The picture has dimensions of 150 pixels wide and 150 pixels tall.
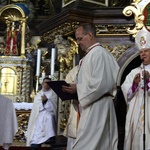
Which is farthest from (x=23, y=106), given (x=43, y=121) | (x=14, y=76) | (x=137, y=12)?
(x=137, y=12)

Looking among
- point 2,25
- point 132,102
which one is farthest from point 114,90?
point 2,25

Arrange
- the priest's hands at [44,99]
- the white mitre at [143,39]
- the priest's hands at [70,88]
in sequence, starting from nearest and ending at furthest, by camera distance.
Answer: the priest's hands at [70,88]
the white mitre at [143,39]
the priest's hands at [44,99]

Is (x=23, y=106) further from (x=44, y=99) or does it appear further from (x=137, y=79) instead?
(x=137, y=79)

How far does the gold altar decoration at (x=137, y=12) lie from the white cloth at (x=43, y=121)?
2.10 metres

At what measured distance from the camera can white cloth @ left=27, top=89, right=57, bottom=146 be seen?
751 cm

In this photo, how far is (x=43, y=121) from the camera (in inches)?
299

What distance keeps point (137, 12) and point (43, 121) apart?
256cm

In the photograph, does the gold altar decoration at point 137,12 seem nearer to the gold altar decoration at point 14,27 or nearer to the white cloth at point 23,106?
the white cloth at point 23,106

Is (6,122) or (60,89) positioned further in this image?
(6,122)

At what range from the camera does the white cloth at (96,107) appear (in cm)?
426

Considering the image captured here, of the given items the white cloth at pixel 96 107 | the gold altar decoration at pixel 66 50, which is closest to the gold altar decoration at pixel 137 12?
the gold altar decoration at pixel 66 50

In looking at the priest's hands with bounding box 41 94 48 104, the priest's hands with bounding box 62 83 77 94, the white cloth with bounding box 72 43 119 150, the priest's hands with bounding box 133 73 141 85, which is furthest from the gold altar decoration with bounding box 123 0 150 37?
the priest's hands with bounding box 62 83 77 94

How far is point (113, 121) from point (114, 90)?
0.32 meters

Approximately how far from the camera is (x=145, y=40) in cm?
584
